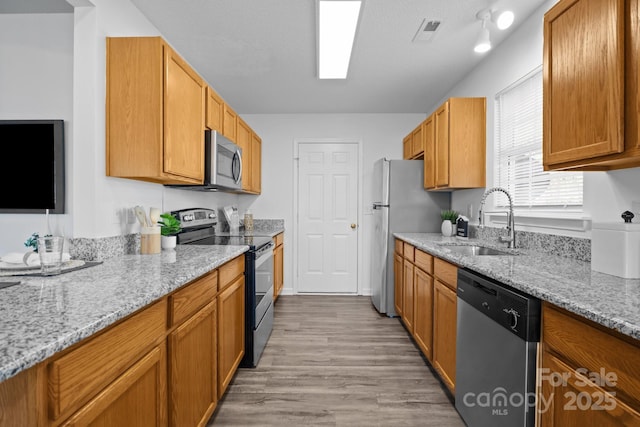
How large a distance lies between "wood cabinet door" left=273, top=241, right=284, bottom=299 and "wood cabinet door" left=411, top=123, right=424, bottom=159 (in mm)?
1995

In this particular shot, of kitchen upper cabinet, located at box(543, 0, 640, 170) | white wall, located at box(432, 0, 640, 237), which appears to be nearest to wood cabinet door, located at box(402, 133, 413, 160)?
white wall, located at box(432, 0, 640, 237)

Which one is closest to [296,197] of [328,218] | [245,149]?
[328,218]

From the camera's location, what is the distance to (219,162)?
265 cm

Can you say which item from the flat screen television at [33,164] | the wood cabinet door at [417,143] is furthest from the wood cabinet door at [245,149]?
the wood cabinet door at [417,143]

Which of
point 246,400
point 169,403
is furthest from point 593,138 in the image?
point 246,400

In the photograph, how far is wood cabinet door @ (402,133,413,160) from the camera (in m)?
4.25

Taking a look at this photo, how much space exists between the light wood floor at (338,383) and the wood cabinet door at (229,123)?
191cm

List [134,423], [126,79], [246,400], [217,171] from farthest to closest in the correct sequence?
1. [217,171]
2. [246,400]
3. [126,79]
4. [134,423]

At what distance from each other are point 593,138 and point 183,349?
1.85m

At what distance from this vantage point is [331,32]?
2414mm

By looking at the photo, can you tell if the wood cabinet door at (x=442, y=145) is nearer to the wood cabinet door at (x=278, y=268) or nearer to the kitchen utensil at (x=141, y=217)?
the wood cabinet door at (x=278, y=268)

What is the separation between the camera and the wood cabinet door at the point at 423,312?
243cm

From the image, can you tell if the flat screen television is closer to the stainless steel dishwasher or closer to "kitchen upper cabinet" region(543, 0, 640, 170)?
the stainless steel dishwasher

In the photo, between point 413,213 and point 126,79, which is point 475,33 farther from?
point 126,79
